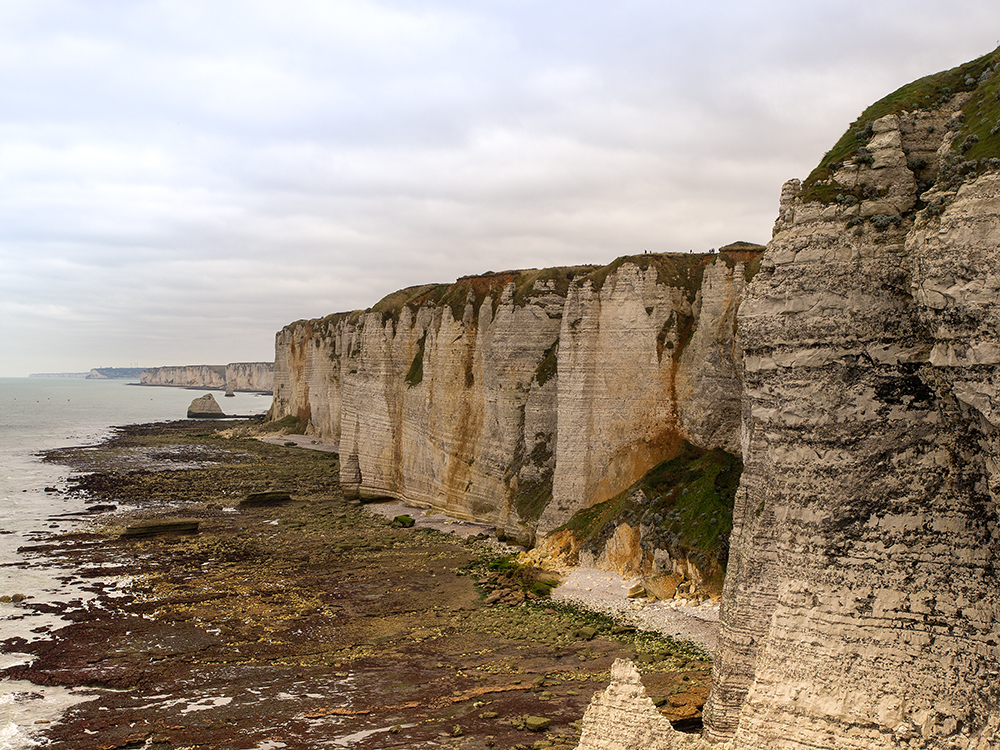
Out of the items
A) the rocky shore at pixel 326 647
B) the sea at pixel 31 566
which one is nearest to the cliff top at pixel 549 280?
the rocky shore at pixel 326 647

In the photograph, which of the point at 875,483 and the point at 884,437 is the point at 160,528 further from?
the point at 884,437

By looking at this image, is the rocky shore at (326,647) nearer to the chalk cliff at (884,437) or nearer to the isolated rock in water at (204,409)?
the chalk cliff at (884,437)

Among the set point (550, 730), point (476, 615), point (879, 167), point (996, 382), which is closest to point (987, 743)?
point (996, 382)

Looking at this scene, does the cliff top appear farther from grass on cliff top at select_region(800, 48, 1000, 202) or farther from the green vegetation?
grass on cliff top at select_region(800, 48, 1000, 202)

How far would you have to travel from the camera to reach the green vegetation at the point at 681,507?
75.8 ft

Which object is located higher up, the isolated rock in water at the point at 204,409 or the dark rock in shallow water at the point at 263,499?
the isolated rock in water at the point at 204,409

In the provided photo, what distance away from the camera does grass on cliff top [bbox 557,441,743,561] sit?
2311 centimetres

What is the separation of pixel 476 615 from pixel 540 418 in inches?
456

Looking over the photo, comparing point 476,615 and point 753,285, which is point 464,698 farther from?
point 753,285

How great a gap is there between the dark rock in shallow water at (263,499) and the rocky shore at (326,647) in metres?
6.50

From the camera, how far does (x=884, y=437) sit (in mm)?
9109

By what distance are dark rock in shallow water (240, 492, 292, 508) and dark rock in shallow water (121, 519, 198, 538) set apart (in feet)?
21.7

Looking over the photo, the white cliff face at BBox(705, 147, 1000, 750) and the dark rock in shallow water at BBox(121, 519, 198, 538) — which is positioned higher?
the white cliff face at BBox(705, 147, 1000, 750)

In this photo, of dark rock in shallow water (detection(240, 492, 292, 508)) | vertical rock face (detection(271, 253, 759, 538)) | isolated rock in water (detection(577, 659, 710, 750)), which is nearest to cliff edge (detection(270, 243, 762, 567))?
vertical rock face (detection(271, 253, 759, 538))
